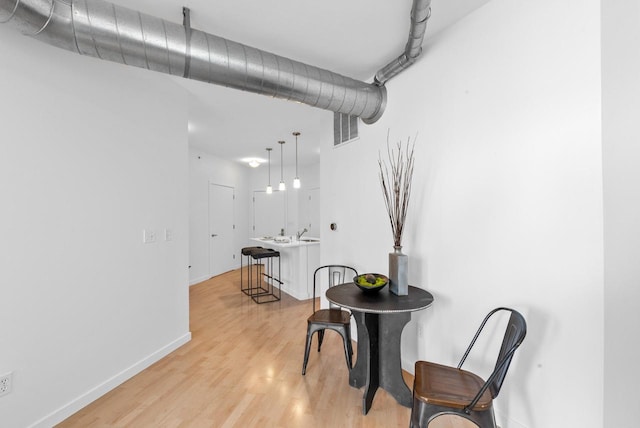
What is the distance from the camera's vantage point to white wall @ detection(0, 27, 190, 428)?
1.65m

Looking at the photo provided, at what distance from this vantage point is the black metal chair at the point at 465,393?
134cm

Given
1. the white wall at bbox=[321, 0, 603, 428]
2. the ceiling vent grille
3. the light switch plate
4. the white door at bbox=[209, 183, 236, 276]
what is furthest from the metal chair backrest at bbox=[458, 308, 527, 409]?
the white door at bbox=[209, 183, 236, 276]

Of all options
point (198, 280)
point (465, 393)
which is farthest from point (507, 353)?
point (198, 280)

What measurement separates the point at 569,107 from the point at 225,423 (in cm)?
275

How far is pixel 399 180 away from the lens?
2.35 m

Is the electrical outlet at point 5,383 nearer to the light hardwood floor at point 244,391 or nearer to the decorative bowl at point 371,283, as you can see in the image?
the light hardwood floor at point 244,391

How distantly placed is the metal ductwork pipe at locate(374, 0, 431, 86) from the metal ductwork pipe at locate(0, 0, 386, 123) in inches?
16.8

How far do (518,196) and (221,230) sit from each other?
5.91 metres

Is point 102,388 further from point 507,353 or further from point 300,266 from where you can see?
point 300,266

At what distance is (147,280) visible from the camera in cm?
256

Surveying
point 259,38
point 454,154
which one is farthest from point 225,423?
point 259,38

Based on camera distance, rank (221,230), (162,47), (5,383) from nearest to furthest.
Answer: (5,383) → (162,47) → (221,230)

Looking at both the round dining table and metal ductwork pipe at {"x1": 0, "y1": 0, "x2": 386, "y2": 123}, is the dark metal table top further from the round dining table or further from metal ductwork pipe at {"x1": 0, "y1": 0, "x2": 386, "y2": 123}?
metal ductwork pipe at {"x1": 0, "y1": 0, "x2": 386, "y2": 123}

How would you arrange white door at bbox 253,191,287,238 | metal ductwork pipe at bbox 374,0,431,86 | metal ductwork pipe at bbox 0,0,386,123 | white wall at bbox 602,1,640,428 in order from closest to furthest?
1. white wall at bbox 602,1,640,428
2. metal ductwork pipe at bbox 0,0,386,123
3. metal ductwork pipe at bbox 374,0,431,86
4. white door at bbox 253,191,287,238
